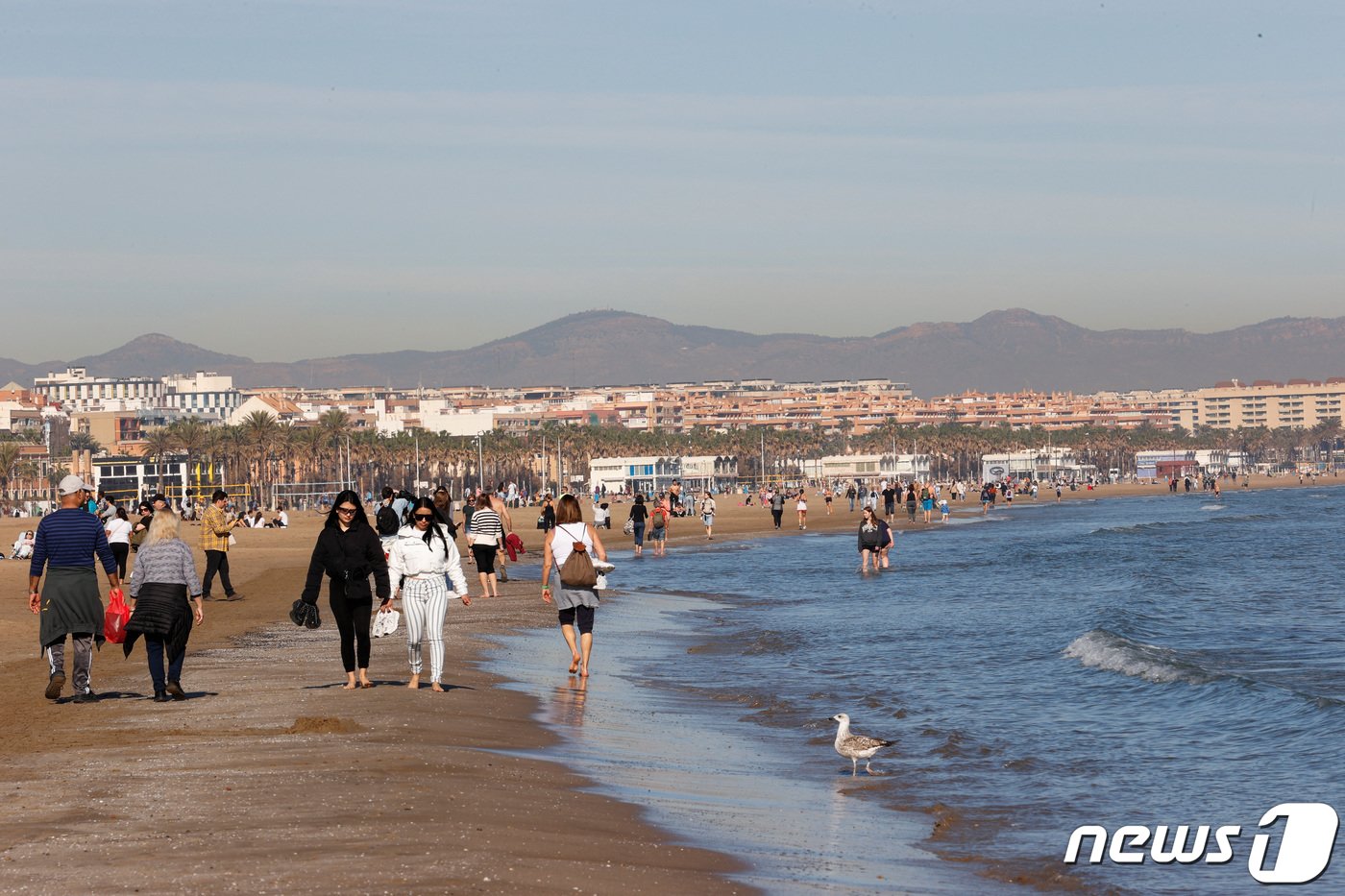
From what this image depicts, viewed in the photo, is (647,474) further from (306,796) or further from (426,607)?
(306,796)

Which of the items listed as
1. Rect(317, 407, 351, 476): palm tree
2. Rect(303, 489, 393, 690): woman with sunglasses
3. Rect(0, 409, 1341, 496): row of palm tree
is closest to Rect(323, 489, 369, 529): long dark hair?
Rect(303, 489, 393, 690): woman with sunglasses

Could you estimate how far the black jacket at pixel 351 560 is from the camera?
12.0 m

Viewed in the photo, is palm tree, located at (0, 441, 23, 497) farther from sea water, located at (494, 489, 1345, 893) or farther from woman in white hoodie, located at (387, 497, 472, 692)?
woman in white hoodie, located at (387, 497, 472, 692)

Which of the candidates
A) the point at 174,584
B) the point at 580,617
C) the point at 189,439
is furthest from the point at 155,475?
the point at 174,584

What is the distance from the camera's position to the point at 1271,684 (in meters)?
15.7

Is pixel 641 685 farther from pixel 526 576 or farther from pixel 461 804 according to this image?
pixel 526 576

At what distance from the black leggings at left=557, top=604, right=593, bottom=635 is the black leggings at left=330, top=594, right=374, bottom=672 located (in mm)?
2048

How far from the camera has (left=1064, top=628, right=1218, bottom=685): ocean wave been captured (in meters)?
16.4

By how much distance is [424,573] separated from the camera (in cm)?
1266

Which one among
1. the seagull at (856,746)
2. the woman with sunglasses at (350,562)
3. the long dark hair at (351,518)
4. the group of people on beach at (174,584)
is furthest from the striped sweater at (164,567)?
the seagull at (856,746)

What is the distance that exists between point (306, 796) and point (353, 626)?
4240mm

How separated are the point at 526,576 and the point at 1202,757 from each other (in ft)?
70.0

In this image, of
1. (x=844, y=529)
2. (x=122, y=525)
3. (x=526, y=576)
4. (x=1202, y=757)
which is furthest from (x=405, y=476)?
(x=1202, y=757)

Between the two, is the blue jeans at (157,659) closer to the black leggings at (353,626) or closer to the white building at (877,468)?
the black leggings at (353,626)
